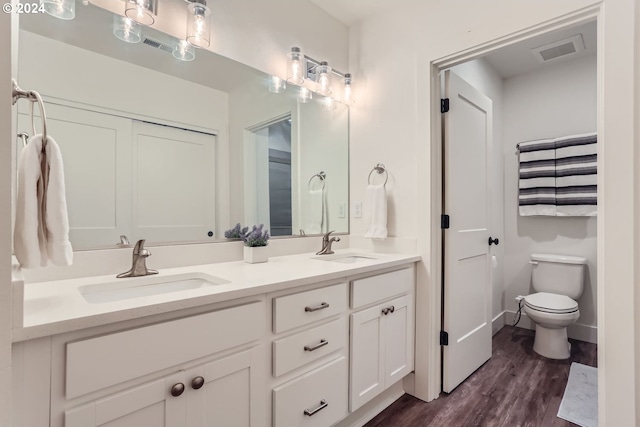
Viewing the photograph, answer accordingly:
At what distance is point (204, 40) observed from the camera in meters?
1.50

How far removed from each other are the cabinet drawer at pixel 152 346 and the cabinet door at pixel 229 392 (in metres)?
0.06

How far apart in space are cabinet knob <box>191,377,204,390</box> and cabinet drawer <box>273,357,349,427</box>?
316 mm

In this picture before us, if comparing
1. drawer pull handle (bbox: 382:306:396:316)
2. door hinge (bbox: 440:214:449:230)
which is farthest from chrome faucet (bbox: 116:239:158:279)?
door hinge (bbox: 440:214:449:230)

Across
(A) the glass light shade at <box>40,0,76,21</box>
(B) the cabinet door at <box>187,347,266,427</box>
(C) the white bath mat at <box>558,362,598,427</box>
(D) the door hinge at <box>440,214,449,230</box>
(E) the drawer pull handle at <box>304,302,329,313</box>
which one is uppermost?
(A) the glass light shade at <box>40,0,76,21</box>

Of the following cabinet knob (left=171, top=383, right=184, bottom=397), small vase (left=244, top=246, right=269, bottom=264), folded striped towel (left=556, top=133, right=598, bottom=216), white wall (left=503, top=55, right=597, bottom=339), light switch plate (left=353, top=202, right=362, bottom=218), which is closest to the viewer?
cabinet knob (left=171, top=383, right=184, bottom=397)

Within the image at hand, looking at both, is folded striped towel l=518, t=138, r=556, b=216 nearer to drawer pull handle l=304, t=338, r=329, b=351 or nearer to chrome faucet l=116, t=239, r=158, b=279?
drawer pull handle l=304, t=338, r=329, b=351

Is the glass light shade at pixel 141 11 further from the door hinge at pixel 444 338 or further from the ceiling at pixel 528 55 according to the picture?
the ceiling at pixel 528 55

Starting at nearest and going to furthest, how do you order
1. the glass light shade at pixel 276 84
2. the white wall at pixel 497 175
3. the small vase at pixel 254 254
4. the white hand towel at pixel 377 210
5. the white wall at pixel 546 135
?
1. the small vase at pixel 254 254
2. the glass light shade at pixel 276 84
3. the white hand towel at pixel 377 210
4. the white wall at pixel 546 135
5. the white wall at pixel 497 175

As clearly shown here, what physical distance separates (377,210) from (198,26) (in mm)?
1391

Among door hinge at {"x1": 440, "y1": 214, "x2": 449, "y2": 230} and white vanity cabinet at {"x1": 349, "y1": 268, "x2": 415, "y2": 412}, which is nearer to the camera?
white vanity cabinet at {"x1": 349, "y1": 268, "x2": 415, "y2": 412}

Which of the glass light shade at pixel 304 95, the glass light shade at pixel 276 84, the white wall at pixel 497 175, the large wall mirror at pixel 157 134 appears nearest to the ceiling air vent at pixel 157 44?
the large wall mirror at pixel 157 134

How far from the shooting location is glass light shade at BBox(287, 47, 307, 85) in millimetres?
1915

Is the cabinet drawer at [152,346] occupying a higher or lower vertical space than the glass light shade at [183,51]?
lower

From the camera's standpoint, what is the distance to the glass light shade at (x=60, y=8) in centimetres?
116
